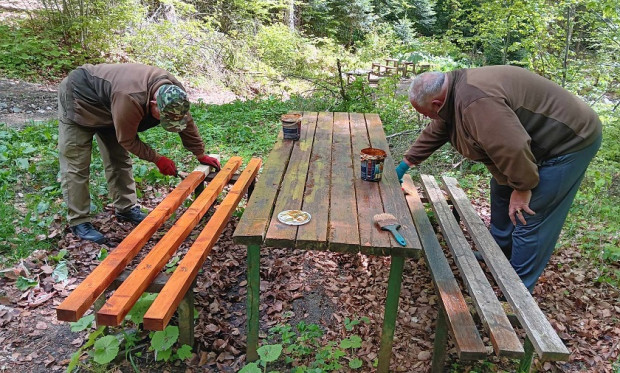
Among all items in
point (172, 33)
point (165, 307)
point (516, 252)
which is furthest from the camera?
point (172, 33)

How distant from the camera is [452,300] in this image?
2254mm

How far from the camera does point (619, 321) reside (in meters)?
2.92

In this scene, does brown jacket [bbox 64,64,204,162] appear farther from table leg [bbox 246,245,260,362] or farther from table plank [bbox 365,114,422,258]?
table plank [bbox 365,114,422,258]

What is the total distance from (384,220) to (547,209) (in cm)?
113

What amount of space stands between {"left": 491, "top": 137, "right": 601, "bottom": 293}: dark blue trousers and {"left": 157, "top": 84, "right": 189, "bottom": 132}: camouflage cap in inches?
94.6

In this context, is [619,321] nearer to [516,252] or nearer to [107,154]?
[516,252]

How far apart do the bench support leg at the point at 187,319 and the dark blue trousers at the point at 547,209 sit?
2104mm

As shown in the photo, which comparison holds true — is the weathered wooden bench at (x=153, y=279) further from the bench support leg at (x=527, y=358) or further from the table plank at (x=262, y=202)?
the bench support leg at (x=527, y=358)

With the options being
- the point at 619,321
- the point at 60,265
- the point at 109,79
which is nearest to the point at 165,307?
the point at 60,265

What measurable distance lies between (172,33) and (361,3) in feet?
33.8

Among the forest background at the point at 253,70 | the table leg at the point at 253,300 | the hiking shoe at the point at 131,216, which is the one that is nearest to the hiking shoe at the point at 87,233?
the forest background at the point at 253,70

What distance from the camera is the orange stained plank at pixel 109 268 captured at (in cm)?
196

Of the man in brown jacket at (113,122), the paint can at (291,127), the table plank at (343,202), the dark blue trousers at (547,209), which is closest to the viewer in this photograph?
the table plank at (343,202)

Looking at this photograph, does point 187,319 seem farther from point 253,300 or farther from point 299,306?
point 299,306
